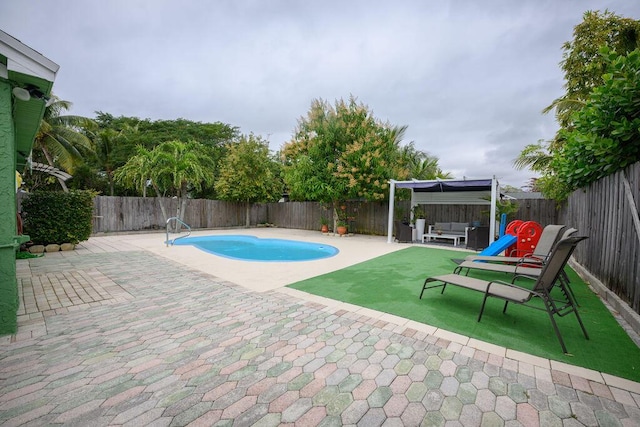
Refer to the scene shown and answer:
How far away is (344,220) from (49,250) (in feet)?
35.8

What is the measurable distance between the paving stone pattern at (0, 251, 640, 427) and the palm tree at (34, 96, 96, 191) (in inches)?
724

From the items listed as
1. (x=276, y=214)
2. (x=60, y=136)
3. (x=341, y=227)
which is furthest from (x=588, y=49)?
(x=60, y=136)

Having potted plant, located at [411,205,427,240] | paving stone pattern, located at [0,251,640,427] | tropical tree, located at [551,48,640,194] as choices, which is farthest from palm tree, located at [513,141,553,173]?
paving stone pattern, located at [0,251,640,427]

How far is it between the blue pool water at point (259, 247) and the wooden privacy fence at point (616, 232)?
19.2 ft

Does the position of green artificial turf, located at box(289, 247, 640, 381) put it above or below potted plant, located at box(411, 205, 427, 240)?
below

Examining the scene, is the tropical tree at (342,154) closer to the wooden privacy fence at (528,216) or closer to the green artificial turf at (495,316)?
the wooden privacy fence at (528,216)

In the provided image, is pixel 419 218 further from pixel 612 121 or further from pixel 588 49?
pixel 588 49

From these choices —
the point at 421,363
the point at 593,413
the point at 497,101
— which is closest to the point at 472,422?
the point at 421,363

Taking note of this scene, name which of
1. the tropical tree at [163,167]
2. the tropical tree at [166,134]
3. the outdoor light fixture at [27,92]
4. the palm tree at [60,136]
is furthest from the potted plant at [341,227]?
the palm tree at [60,136]

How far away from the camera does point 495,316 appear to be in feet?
11.0

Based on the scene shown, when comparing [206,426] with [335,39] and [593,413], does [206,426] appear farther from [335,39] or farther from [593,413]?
[335,39]

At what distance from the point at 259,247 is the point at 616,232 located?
33.2ft

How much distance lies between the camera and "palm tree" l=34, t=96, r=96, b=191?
52.4 ft

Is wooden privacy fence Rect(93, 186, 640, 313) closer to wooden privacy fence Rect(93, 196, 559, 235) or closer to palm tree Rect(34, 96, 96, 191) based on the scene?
wooden privacy fence Rect(93, 196, 559, 235)
